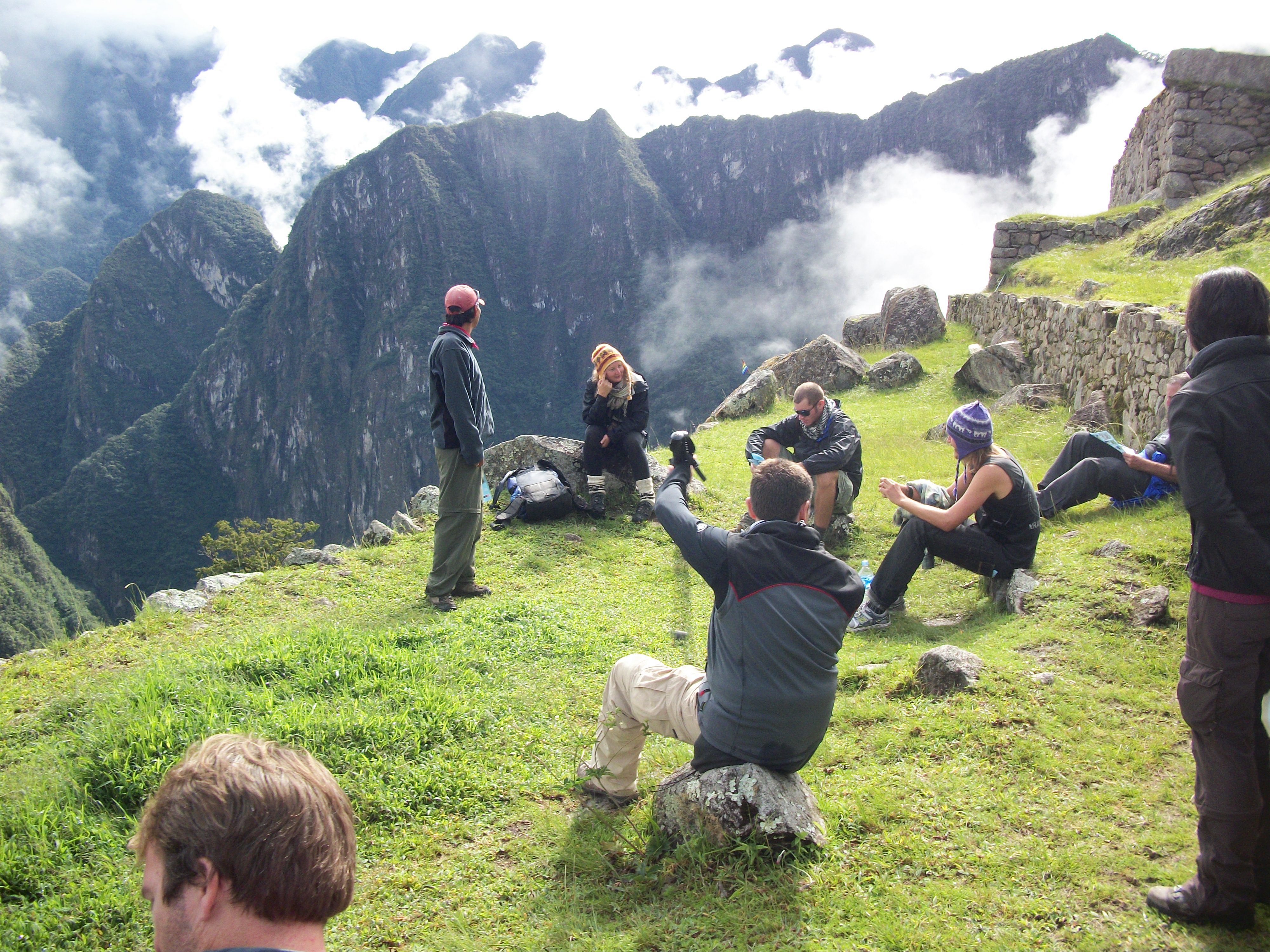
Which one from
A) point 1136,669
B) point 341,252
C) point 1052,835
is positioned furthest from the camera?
point 341,252

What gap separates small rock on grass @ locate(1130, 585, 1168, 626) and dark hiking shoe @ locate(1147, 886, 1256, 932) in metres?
2.62

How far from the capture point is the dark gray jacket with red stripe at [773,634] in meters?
2.95

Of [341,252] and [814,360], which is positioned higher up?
[341,252]

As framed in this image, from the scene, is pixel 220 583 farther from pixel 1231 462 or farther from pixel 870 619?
pixel 1231 462

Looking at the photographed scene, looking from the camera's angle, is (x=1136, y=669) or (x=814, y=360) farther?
(x=814, y=360)

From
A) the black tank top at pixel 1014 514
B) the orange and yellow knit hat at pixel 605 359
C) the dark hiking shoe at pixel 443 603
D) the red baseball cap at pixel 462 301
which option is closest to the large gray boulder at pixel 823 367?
the orange and yellow knit hat at pixel 605 359

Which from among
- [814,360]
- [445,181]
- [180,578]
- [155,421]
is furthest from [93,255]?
[814,360]

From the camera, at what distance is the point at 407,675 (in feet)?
15.1

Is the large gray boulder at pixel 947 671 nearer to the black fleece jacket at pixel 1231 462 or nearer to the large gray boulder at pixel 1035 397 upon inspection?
the black fleece jacket at pixel 1231 462

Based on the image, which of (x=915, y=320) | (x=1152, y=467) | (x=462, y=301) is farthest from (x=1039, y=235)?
(x=462, y=301)

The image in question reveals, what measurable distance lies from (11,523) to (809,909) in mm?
92708

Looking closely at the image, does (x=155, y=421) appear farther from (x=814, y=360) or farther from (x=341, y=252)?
(x=814, y=360)

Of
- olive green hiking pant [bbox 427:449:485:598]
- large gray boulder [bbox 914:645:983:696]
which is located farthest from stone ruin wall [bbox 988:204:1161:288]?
olive green hiking pant [bbox 427:449:485:598]

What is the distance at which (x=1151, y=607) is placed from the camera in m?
4.86
